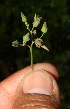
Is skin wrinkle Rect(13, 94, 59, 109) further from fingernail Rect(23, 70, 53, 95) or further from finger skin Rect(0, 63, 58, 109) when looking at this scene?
finger skin Rect(0, 63, 58, 109)

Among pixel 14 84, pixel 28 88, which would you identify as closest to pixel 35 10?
pixel 14 84

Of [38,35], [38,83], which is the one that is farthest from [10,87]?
[38,35]

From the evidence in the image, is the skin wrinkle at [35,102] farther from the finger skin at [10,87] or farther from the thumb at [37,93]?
the finger skin at [10,87]

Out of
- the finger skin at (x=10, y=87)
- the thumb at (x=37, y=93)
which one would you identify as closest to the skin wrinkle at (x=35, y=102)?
the thumb at (x=37, y=93)

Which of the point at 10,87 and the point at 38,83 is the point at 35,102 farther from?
the point at 10,87

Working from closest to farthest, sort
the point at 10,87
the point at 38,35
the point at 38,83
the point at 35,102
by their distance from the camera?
the point at 35,102, the point at 38,83, the point at 10,87, the point at 38,35
